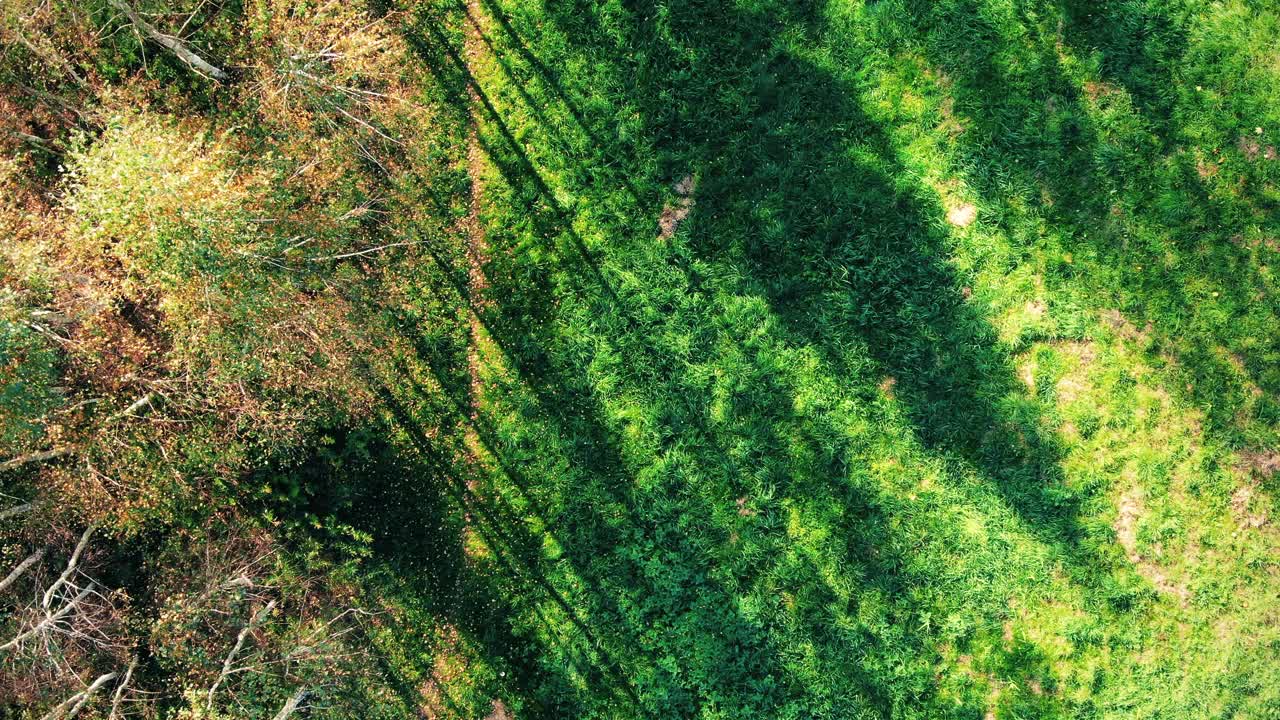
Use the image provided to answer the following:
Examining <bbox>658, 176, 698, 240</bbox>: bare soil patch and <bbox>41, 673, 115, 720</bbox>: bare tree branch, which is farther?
<bbox>658, 176, 698, 240</bbox>: bare soil patch

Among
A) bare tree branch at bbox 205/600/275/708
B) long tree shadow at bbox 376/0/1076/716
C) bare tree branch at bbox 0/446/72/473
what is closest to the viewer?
bare tree branch at bbox 0/446/72/473

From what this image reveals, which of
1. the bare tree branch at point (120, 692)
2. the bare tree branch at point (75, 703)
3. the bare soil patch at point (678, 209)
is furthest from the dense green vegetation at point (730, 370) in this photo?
the bare tree branch at point (75, 703)

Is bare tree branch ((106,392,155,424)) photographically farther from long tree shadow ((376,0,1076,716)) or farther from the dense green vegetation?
long tree shadow ((376,0,1076,716))

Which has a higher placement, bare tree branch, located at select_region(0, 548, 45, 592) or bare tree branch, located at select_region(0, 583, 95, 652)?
bare tree branch, located at select_region(0, 548, 45, 592)

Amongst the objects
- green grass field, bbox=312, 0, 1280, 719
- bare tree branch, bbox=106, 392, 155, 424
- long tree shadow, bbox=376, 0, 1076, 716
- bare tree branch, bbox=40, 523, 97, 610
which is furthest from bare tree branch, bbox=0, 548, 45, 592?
long tree shadow, bbox=376, 0, 1076, 716

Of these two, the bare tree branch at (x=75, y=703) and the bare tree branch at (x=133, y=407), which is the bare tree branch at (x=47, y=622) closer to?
the bare tree branch at (x=75, y=703)

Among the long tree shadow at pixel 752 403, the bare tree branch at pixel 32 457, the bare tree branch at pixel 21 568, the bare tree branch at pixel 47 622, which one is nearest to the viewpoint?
the bare tree branch at pixel 47 622
